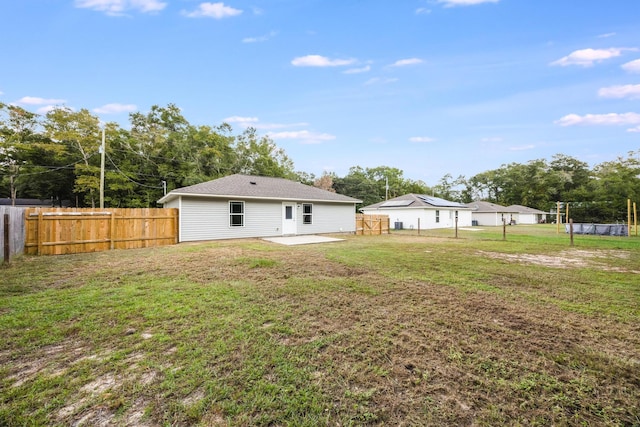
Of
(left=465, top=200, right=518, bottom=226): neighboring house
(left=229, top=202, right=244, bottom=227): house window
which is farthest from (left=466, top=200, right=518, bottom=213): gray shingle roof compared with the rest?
(left=229, top=202, right=244, bottom=227): house window

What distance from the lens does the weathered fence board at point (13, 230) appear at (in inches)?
254

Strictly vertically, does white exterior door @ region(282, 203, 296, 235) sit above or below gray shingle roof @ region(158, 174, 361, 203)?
below

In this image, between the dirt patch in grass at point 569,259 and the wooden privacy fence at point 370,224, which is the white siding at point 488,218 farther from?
the dirt patch in grass at point 569,259

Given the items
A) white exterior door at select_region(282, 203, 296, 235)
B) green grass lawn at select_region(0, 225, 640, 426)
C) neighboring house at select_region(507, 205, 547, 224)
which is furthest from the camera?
neighboring house at select_region(507, 205, 547, 224)

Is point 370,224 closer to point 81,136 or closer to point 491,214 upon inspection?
point 81,136

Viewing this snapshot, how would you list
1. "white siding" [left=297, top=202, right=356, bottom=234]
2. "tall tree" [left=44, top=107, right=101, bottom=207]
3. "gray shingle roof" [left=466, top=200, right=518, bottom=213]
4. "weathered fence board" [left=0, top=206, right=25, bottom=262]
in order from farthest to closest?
"gray shingle roof" [left=466, top=200, right=518, bottom=213] → "tall tree" [left=44, top=107, right=101, bottom=207] → "white siding" [left=297, top=202, right=356, bottom=234] → "weathered fence board" [left=0, top=206, right=25, bottom=262]

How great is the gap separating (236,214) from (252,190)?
5.05 feet

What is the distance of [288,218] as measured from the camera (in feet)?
47.5

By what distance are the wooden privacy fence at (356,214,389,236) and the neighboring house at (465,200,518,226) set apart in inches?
934

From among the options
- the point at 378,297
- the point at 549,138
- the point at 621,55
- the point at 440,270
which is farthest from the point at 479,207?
the point at 378,297

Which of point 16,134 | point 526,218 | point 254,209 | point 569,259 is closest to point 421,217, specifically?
point 569,259

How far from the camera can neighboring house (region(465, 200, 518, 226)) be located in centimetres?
3606

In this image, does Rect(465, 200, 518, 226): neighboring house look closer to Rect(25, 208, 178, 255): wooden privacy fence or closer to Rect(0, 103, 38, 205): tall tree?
Rect(25, 208, 178, 255): wooden privacy fence

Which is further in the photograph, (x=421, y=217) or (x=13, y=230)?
(x=421, y=217)
